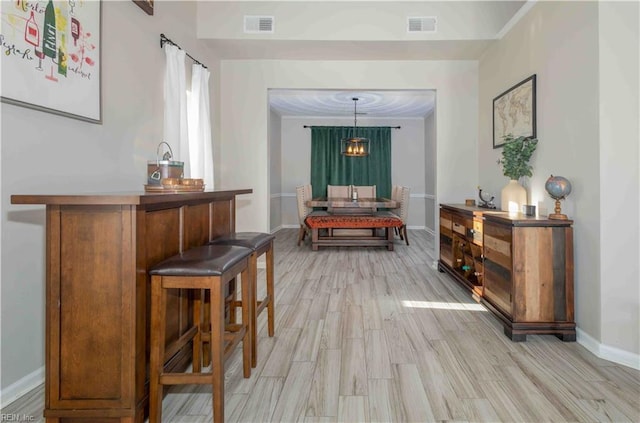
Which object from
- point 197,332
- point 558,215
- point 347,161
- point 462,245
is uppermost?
point 347,161

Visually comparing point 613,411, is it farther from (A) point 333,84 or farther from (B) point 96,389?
(A) point 333,84

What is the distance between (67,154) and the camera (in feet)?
6.52

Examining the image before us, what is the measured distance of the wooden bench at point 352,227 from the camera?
5.67 m

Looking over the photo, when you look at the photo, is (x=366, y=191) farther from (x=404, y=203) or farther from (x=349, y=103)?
(x=349, y=103)

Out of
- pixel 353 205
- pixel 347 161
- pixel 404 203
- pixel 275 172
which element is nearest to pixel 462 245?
pixel 404 203

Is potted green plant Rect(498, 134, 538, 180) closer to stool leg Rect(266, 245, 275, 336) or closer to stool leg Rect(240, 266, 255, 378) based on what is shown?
stool leg Rect(266, 245, 275, 336)

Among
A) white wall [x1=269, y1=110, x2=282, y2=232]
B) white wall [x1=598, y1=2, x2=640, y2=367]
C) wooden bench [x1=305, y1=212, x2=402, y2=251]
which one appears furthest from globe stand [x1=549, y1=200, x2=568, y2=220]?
white wall [x1=269, y1=110, x2=282, y2=232]

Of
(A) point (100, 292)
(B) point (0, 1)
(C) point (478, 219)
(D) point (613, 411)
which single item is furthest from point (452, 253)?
(B) point (0, 1)

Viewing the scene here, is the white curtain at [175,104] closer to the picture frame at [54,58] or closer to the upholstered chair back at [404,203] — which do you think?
the picture frame at [54,58]

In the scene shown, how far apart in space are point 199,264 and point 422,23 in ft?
11.5

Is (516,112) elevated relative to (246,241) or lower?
elevated

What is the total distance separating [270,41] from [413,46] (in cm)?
154

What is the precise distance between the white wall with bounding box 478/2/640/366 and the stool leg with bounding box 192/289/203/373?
2.33 metres

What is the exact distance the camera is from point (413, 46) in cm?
389
